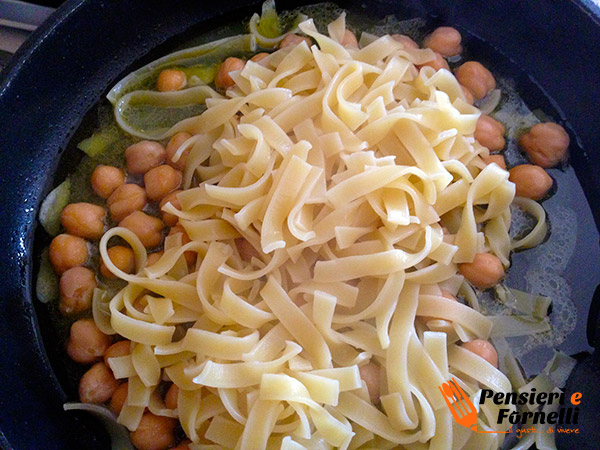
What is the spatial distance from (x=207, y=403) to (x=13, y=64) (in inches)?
60.6

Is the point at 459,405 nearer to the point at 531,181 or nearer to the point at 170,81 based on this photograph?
the point at 531,181

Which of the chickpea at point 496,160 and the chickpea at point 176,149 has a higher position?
the chickpea at point 496,160

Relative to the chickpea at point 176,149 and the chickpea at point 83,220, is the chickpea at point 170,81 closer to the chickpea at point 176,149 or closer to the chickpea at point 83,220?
the chickpea at point 176,149

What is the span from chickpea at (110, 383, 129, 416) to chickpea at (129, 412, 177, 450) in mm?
104

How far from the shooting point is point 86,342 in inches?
85.2

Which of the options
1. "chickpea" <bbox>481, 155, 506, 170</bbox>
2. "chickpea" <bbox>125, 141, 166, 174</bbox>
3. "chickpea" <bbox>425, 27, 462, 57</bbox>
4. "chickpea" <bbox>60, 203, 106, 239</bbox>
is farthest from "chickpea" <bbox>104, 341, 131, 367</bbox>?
"chickpea" <bbox>425, 27, 462, 57</bbox>

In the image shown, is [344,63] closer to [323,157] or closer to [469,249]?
[323,157]

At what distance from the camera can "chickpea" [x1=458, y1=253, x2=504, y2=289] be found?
7.06 ft

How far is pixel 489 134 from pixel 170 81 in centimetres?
149

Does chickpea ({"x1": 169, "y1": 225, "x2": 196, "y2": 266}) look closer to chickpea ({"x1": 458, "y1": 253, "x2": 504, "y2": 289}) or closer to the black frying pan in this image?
the black frying pan

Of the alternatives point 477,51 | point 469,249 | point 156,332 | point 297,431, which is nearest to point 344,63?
point 477,51

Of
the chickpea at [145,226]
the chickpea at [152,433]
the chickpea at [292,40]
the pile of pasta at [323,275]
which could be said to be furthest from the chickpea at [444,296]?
the chickpea at [292,40]

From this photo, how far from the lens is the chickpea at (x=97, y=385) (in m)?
2.12

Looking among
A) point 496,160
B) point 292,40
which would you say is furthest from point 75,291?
point 496,160
